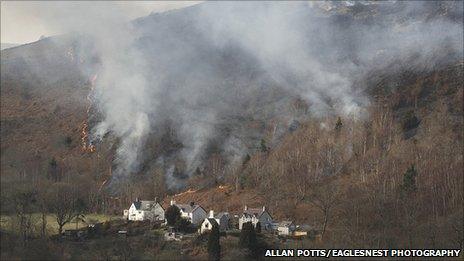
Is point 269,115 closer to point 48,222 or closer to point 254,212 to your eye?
point 254,212

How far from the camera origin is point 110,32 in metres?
162

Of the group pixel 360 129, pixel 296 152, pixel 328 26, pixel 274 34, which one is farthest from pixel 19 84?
pixel 328 26

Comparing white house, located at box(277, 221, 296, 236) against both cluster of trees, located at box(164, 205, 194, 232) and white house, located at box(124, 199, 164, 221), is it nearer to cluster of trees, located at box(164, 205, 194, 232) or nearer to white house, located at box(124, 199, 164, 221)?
cluster of trees, located at box(164, 205, 194, 232)

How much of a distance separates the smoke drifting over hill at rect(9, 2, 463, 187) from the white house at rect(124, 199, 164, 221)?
1925 cm

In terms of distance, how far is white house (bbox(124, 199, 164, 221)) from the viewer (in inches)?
2837

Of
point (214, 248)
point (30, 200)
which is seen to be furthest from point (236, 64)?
point (30, 200)

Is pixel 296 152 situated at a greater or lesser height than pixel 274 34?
lesser

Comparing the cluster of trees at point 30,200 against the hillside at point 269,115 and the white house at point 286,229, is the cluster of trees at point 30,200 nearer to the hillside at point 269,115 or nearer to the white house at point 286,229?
the hillside at point 269,115

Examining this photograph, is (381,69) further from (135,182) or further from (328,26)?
(135,182)

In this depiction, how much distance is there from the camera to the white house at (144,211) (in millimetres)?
72062

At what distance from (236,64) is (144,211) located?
3292 inches

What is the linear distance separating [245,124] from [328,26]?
6703 centimetres

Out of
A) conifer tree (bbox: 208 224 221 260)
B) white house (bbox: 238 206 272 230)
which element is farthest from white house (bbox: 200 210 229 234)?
conifer tree (bbox: 208 224 221 260)

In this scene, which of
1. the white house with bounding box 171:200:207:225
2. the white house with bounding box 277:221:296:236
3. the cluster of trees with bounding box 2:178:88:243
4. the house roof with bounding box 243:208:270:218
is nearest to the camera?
the cluster of trees with bounding box 2:178:88:243
